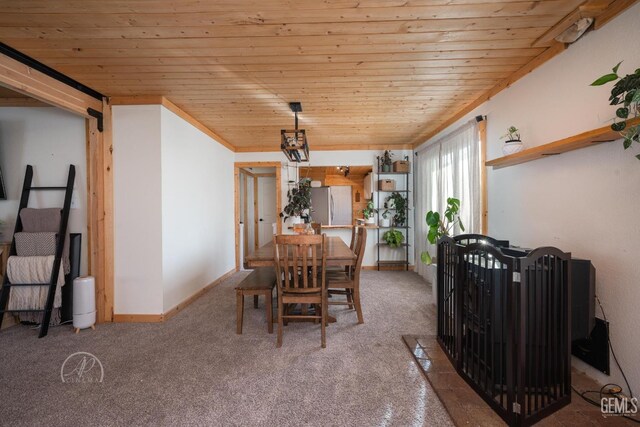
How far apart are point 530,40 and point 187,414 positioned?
3402mm

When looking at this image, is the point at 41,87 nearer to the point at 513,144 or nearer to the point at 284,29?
the point at 284,29

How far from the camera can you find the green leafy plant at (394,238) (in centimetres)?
482

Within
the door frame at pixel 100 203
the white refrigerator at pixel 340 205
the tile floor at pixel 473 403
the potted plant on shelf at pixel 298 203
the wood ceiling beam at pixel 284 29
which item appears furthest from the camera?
the white refrigerator at pixel 340 205

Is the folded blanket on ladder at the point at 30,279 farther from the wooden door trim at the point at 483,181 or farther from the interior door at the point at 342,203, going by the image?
the interior door at the point at 342,203

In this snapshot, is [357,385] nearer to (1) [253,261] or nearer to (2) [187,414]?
(2) [187,414]

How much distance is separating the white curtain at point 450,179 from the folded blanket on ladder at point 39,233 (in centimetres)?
446

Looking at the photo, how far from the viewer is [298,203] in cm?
503

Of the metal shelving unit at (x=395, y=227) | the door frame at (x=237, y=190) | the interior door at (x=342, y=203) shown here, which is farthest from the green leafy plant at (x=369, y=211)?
the door frame at (x=237, y=190)

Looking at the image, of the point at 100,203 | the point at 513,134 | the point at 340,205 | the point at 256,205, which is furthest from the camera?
the point at 256,205

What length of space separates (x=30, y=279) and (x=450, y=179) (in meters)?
4.88

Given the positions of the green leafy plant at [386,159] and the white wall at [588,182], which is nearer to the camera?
the white wall at [588,182]

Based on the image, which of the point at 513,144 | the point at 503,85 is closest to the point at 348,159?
the point at 503,85

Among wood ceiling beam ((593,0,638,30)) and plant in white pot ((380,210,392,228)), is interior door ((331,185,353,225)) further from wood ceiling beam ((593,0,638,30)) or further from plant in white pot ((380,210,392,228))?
wood ceiling beam ((593,0,638,30))

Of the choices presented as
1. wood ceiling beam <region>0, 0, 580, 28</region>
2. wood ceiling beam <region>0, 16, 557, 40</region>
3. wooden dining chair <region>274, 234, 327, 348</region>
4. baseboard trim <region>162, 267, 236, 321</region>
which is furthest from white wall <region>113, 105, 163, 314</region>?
wooden dining chair <region>274, 234, 327, 348</region>
